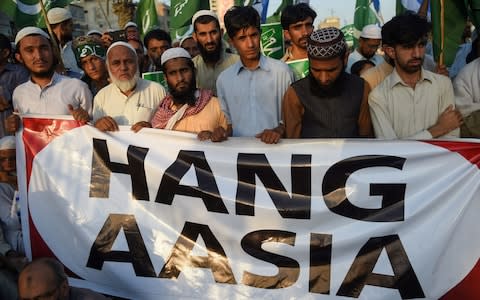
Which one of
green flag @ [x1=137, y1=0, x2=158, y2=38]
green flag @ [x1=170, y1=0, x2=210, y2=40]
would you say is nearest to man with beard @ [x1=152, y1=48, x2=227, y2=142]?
green flag @ [x1=170, y1=0, x2=210, y2=40]

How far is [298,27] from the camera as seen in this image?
4.87 m

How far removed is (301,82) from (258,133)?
0.59 metres

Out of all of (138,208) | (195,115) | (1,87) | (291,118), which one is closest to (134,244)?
(138,208)

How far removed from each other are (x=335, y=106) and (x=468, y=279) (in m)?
1.39

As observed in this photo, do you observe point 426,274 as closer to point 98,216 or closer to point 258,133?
point 258,133

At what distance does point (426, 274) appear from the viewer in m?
3.30

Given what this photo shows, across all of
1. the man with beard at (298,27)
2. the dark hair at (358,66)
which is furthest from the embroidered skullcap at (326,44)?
the dark hair at (358,66)

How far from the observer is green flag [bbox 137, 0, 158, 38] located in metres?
10.9

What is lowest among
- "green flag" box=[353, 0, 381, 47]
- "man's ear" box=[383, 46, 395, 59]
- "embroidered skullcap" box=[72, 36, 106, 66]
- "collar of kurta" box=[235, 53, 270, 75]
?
"collar of kurta" box=[235, 53, 270, 75]

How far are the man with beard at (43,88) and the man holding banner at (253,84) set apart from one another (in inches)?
53.3

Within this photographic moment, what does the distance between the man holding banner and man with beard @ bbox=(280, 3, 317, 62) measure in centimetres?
80

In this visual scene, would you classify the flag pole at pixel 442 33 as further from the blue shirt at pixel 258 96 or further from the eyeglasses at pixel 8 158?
the eyeglasses at pixel 8 158

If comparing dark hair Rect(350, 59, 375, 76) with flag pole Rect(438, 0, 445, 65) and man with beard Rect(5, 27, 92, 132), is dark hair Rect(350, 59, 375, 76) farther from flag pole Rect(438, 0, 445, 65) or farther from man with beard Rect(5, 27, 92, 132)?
man with beard Rect(5, 27, 92, 132)

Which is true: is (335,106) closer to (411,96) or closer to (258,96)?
(411,96)
